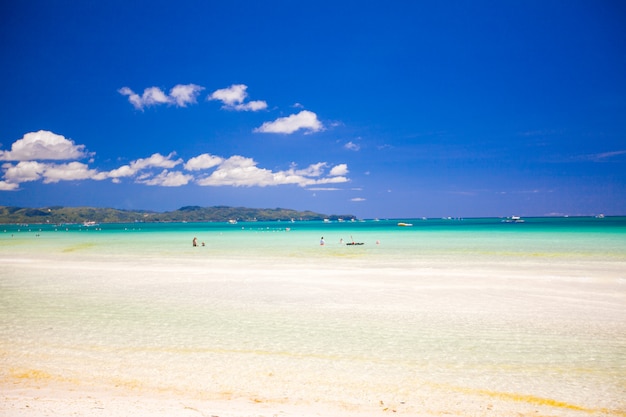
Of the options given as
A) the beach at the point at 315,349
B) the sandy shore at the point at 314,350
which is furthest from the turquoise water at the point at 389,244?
the sandy shore at the point at 314,350

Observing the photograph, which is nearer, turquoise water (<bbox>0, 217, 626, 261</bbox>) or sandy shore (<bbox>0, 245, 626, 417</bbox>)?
sandy shore (<bbox>0, 245, 626, 417</bbox>)

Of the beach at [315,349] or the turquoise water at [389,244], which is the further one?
the turquoise water at [389,244]

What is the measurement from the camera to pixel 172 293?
18812 mm

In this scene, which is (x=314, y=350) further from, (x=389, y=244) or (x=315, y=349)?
(x=389, y=244)

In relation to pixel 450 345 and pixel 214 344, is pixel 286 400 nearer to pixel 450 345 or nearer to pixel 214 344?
pixel 214 344

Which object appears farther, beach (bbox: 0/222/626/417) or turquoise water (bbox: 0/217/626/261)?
turquoise water (bbox: 0/217/626/261)

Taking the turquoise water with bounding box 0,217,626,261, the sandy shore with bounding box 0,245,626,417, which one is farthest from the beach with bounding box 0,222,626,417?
the turquoise water with bounding box 0,217,626,261

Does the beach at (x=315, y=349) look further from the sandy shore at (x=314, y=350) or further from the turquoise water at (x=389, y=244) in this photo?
the turquoise water at (x=389, y=244)

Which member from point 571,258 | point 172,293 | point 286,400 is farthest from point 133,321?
point 571,258

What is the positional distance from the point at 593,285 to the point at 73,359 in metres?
21.8

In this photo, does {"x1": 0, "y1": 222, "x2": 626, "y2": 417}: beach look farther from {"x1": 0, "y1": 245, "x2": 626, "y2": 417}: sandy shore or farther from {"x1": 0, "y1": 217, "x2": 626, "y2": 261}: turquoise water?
{"x1": 0, "y1": 217, "x2": 626, "y2": 261}: turquoise water

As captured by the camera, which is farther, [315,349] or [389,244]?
[389,244]

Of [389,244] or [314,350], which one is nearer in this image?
[314,350]

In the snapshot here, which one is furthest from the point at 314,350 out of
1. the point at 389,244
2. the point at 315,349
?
the point at 389,244
